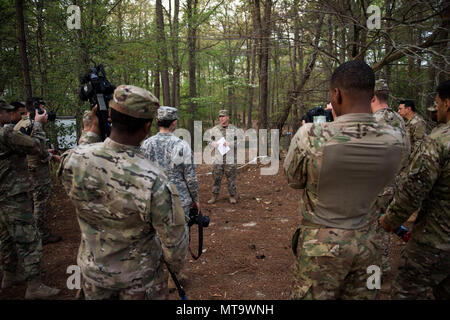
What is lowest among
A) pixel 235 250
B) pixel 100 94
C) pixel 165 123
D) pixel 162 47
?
pixel 235 250

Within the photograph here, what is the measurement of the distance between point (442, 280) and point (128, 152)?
8.45ft

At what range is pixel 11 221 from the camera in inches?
120

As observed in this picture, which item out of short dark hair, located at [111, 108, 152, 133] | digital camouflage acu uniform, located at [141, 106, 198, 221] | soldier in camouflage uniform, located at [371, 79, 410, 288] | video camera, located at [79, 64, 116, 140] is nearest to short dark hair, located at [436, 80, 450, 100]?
soldier in camouflage uniform, located at [371, 79, 410, 288]

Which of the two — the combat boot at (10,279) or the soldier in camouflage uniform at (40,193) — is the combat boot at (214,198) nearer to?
the soldier in camouflage uniform at (40,193)

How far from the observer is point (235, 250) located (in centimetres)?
432

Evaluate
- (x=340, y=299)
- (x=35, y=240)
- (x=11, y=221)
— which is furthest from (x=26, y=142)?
(x=340, y=299)

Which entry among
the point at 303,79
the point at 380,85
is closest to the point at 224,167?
the point at 303,79

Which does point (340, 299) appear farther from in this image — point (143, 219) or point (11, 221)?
point (11, 221)

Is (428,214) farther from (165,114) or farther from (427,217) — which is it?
(165,114)

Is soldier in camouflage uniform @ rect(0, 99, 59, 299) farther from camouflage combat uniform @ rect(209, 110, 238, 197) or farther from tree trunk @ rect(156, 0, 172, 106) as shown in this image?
tree trunk @ rect(156, 0, 172, 106)

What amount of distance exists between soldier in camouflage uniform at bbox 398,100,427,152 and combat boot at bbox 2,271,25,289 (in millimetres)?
7067

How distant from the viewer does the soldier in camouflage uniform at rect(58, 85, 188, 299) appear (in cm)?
148

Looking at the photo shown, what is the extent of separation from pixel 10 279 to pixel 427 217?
15.1 feet

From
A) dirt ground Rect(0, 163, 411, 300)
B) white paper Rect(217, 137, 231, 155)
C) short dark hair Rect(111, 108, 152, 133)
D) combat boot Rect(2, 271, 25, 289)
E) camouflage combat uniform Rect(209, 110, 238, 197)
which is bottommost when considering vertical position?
dirt ground Rect(0, 163, 411, 300)
